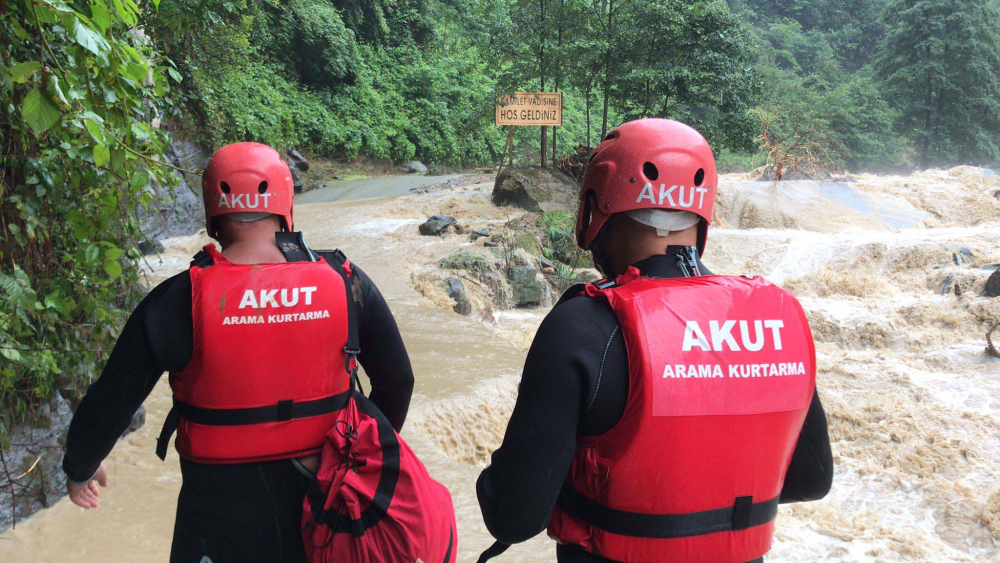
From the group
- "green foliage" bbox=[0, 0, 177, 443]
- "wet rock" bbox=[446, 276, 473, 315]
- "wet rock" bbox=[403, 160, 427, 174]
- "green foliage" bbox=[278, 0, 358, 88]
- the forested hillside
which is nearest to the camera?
"green foliage" bbox=[0, 0, 177, 443]

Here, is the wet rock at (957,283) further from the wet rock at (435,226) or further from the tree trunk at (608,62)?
the wet rock at (435,226)

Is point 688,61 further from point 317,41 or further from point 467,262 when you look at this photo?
point 317,41

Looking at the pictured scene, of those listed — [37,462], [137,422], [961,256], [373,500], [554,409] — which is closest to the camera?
[554,409]

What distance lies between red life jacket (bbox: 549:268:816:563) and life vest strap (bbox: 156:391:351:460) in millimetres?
712

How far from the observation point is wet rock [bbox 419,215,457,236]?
1166 centimetres

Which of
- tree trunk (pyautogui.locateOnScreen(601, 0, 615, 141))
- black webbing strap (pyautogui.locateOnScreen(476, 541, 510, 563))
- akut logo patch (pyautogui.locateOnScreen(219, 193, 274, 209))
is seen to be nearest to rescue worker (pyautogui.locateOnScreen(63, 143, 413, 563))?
akut logo patch (pyautogui.locateOnScreen(219, 193, 274, 209))

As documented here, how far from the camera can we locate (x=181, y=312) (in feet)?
4.91

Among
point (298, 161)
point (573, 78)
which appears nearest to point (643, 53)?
point (573, 78)

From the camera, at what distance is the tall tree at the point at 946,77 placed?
1079 inches

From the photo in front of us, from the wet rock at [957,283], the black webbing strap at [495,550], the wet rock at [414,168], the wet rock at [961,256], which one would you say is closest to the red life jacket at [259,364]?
the black webbing strap at [495,550]

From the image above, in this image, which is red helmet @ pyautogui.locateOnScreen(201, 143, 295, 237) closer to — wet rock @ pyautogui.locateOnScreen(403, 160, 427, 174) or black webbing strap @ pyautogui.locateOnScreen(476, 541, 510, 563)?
black webbing strap @ pyautogui.locateOnScreen(476, 541, 510, 563)

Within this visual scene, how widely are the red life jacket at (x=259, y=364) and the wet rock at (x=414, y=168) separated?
21948 millimetres

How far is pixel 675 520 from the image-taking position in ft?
3.55

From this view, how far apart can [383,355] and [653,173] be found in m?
0.89
